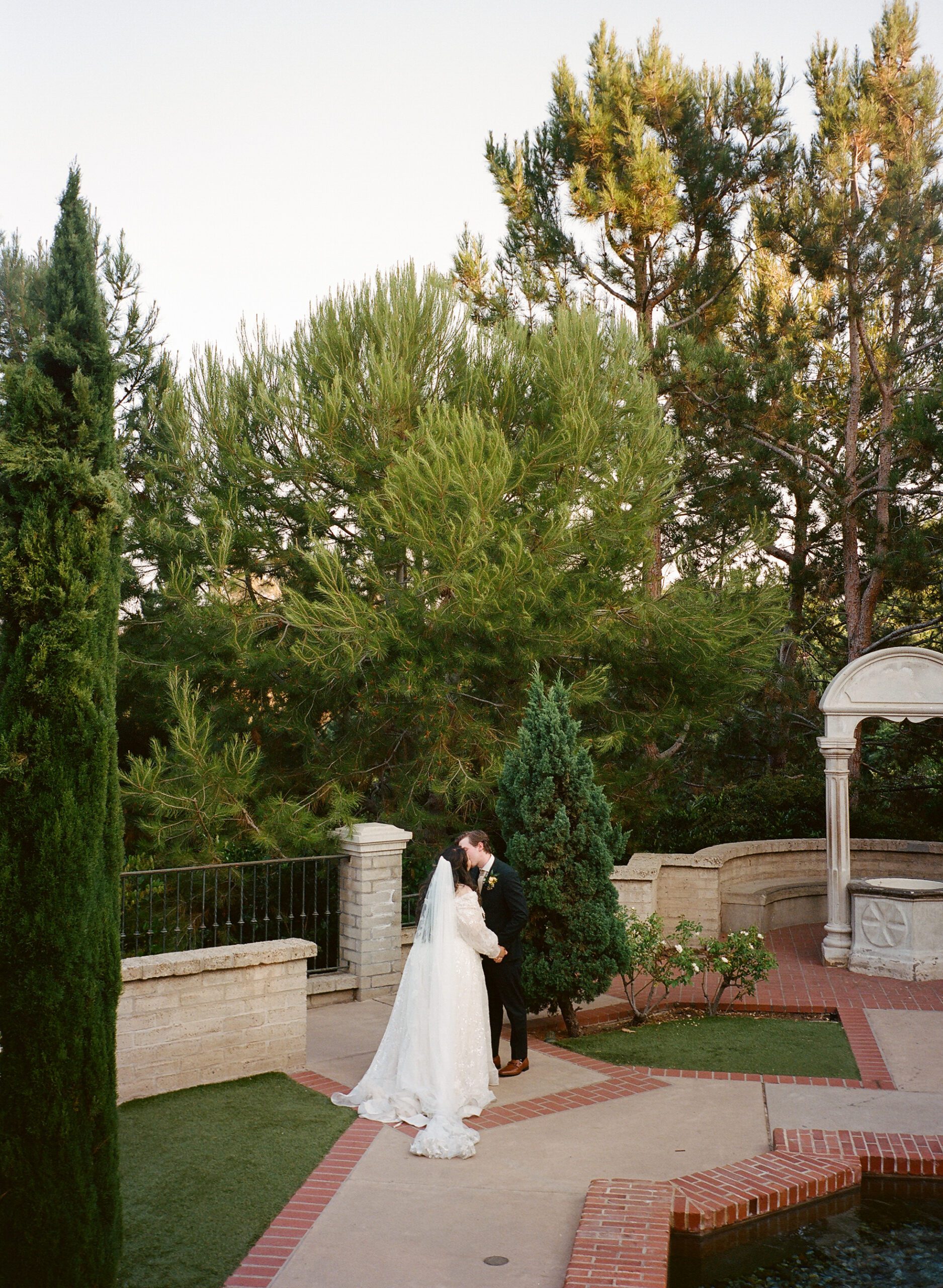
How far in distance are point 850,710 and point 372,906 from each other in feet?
17.5

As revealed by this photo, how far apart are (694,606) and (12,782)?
8822 millimetres

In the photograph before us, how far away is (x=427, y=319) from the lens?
11555 millimetres

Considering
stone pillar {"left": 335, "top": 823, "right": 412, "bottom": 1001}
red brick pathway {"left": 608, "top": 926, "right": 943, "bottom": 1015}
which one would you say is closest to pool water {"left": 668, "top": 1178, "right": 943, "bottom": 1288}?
red brick pathway {"left": 608, "top": 926, "right": 943, "bottom": 1015}

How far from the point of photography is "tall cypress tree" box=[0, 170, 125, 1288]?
11.9 feet

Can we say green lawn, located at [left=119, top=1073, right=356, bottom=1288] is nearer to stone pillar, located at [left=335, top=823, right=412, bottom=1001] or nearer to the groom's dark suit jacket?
the groom's dark suit jacket

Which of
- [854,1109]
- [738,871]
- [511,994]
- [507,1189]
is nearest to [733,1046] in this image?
[854,1109]

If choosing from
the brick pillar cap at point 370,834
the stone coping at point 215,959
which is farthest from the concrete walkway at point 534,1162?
the brick pillar cap at point 370,834

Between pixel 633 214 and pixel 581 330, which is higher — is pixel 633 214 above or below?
above

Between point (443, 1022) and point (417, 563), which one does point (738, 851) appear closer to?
point (417, 563)

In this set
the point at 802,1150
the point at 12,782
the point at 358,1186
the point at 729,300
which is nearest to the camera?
the point at 12,782

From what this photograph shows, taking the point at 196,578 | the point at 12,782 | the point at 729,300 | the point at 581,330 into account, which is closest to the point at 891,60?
the point at 729,300

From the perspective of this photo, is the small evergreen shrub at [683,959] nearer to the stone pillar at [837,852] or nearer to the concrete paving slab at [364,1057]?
the concrete paving slab at [364,1057]

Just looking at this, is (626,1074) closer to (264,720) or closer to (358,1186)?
(358,1186)

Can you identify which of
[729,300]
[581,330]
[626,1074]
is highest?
[729,300]
